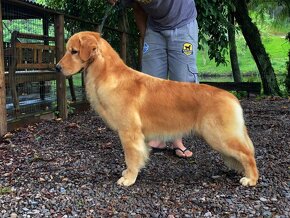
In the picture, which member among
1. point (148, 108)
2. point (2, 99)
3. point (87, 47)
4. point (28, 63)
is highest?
point (87, 47)

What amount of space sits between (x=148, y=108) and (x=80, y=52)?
79cm

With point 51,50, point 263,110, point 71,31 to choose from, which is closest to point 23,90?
point 51,50

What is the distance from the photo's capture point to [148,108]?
12.6 ft

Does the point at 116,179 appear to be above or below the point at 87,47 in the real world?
below

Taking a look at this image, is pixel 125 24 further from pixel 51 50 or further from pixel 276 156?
pixel 276 156

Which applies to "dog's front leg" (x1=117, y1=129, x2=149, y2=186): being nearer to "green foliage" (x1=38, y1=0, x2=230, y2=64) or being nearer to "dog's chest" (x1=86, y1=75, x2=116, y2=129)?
"dog's chest" (x1=86, y1=75, x2=116, y2=129)

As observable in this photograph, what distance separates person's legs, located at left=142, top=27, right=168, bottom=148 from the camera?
4879mm

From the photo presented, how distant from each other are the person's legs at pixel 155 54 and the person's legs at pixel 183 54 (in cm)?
10

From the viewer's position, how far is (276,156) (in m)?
4.79

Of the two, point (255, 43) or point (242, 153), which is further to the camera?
point (255, 43)

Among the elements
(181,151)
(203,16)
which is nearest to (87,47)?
(181,151)

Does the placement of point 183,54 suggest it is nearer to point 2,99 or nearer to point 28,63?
point 2,99

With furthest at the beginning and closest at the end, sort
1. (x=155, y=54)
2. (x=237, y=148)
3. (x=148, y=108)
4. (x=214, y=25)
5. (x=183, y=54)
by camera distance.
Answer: (x=214, y=25) < (x=155, y=54) < (x=183, y=54) < (x=148, y=108) < (x=237, y=148)

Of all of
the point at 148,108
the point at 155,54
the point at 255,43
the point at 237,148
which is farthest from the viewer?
the point at 255,43
